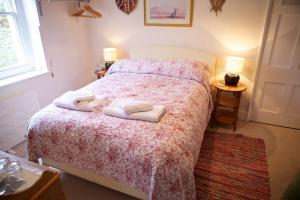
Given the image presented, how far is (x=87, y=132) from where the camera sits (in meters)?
1.61

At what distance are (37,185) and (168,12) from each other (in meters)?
2.78

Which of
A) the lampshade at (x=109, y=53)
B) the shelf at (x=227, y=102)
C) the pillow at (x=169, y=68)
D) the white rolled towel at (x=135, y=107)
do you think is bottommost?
Result: the shelf at (x=227, y=102)

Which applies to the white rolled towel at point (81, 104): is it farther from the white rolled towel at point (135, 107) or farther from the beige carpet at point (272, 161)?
the beige carpet at point (272, 161)

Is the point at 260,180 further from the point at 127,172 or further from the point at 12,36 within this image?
the point at 12,36

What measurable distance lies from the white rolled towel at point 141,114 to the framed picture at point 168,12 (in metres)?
1.75

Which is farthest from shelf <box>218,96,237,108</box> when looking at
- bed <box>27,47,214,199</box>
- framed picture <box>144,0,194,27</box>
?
framed picture <box>144,0,194,27</box>

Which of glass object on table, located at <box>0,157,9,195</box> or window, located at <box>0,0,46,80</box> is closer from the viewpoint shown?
glass object on table, located at <box>0,157,9,195</box>

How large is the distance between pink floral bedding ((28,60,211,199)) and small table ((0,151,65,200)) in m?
0.52

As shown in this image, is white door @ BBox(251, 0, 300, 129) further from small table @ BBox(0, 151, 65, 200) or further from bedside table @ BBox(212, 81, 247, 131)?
small table @ BBox(0, 151, 65, 200)

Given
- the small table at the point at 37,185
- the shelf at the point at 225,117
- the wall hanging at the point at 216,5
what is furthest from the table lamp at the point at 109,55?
the small table at the point at 37,185

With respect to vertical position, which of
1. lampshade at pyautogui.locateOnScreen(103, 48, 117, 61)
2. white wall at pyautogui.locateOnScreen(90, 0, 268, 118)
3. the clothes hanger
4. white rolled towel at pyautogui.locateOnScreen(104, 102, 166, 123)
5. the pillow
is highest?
the clothes hanger

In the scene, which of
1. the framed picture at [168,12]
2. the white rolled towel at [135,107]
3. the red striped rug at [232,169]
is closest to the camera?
the white rolled towel at [135,107]

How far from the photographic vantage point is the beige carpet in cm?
185

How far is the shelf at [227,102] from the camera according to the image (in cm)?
272
